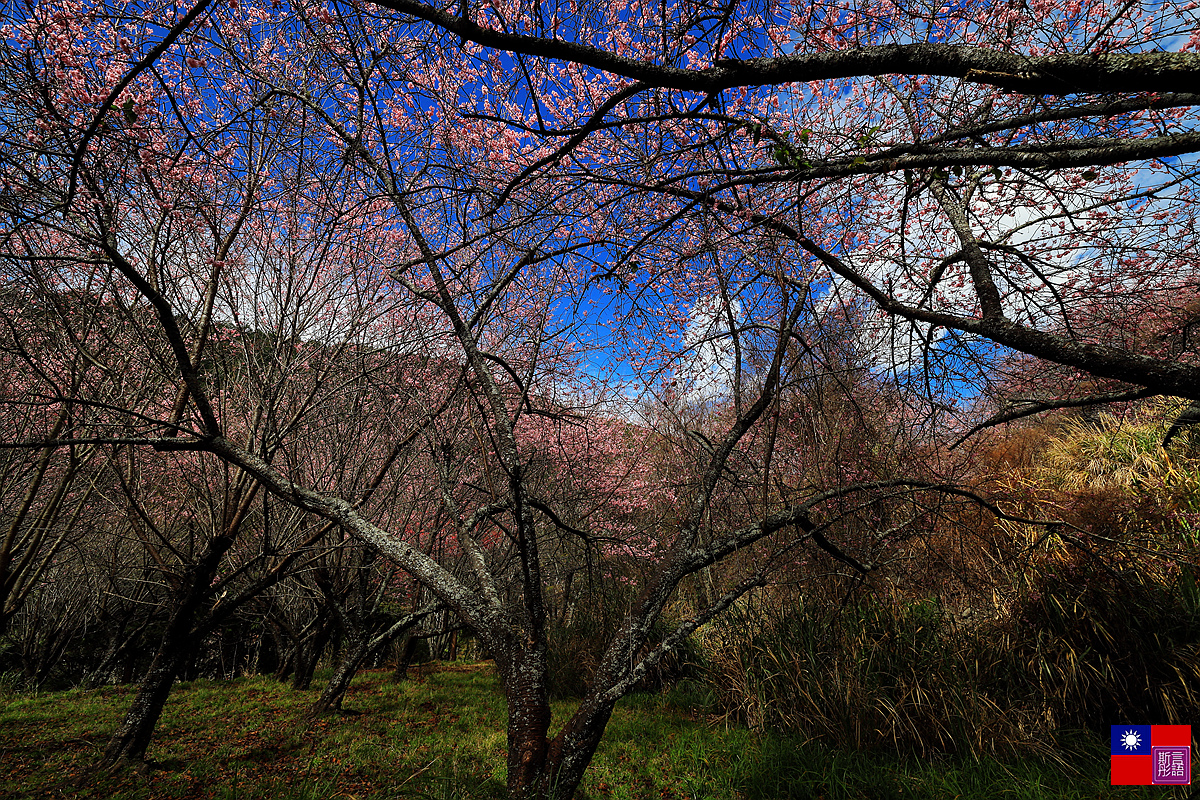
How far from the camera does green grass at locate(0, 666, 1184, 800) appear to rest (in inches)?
143

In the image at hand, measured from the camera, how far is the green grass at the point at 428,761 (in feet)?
11.9

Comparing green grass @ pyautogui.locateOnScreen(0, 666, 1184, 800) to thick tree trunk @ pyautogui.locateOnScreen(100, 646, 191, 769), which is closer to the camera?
green grass @ pyautogui.locateOnScreen(0, 666, 1184, 800)

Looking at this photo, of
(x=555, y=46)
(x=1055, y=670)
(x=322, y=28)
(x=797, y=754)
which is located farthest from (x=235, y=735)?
(x=1055, y=670)

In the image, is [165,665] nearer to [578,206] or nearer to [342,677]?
[342,677]

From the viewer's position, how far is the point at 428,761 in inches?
174

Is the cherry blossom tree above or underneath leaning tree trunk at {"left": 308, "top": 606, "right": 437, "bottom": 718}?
above

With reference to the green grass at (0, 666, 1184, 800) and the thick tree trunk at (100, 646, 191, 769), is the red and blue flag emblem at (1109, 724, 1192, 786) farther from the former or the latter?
the thick tree trunk at (100, 646, 191, 769)

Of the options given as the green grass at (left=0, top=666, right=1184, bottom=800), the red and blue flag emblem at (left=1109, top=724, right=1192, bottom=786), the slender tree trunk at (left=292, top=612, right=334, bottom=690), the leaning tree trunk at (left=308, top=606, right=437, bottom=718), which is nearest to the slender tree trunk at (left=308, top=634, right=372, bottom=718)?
the leaning tree trunk at (left=308, top=606, right=437, bottom=718)

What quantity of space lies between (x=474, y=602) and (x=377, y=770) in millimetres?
2899

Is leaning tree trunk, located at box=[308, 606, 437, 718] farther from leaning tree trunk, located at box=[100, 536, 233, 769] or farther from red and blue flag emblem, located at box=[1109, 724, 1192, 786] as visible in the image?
red and blue flag emblem, located at box=[1109, 724, 1192, 786]

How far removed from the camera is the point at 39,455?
17.7 ft

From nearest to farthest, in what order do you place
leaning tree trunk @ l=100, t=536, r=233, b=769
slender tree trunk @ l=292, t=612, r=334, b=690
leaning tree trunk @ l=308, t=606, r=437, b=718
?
leaning tree trunk @ l=100, t=536, r=233, b=769
leaning tree trunk @ l=308, t=606, r=437, b=718
slender tree trunk @ l=292, t=612, r=334, b=690

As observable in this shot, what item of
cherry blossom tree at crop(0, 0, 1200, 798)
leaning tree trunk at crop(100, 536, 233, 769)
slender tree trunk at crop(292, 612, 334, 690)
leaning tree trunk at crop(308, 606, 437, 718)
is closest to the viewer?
cherry blossom tree at crop(0, 0, 1200, 798)

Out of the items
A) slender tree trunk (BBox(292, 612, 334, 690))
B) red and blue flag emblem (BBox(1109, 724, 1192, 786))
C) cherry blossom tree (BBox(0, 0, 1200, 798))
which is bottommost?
slender tree trunk (BBox(292, 612, 334, 690))
